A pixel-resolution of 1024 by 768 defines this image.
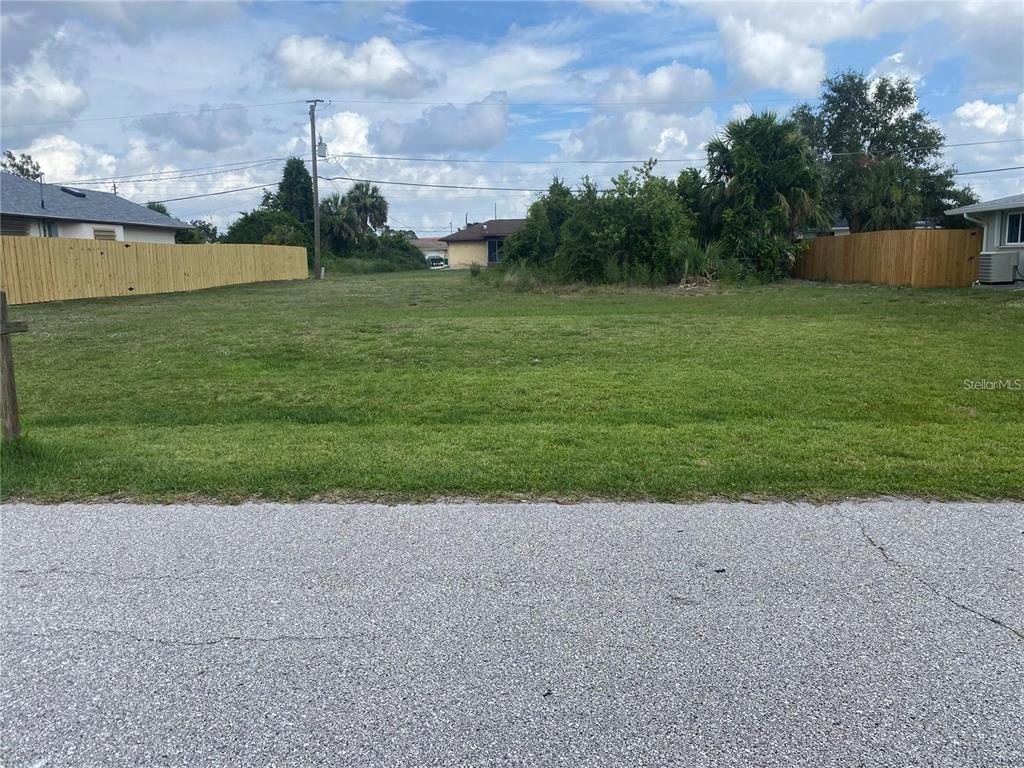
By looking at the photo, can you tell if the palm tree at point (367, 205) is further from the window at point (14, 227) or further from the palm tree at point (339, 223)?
the window at point (14, 227)

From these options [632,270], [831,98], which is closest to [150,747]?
[632,270]

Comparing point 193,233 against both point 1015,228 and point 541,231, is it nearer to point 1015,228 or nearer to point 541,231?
point 541,231

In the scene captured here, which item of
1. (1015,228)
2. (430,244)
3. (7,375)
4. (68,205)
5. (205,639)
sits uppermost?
(430,244)

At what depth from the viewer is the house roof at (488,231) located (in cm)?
6775

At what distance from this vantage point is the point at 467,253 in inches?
2751

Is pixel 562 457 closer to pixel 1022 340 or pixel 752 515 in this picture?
pixel 752 515

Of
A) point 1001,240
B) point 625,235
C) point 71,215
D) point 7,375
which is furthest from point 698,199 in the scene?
point 7,375

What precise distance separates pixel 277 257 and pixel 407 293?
1799cm

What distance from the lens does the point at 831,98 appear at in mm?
49531

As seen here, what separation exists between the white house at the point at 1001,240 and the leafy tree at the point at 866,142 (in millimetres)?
18880

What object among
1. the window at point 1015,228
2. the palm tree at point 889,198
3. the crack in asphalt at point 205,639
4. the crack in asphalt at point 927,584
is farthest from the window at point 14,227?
the palm tree at point 889,198

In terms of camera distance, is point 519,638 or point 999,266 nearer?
point 519,638

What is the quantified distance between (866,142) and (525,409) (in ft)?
163

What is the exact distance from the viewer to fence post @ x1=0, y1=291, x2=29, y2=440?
5.69m
